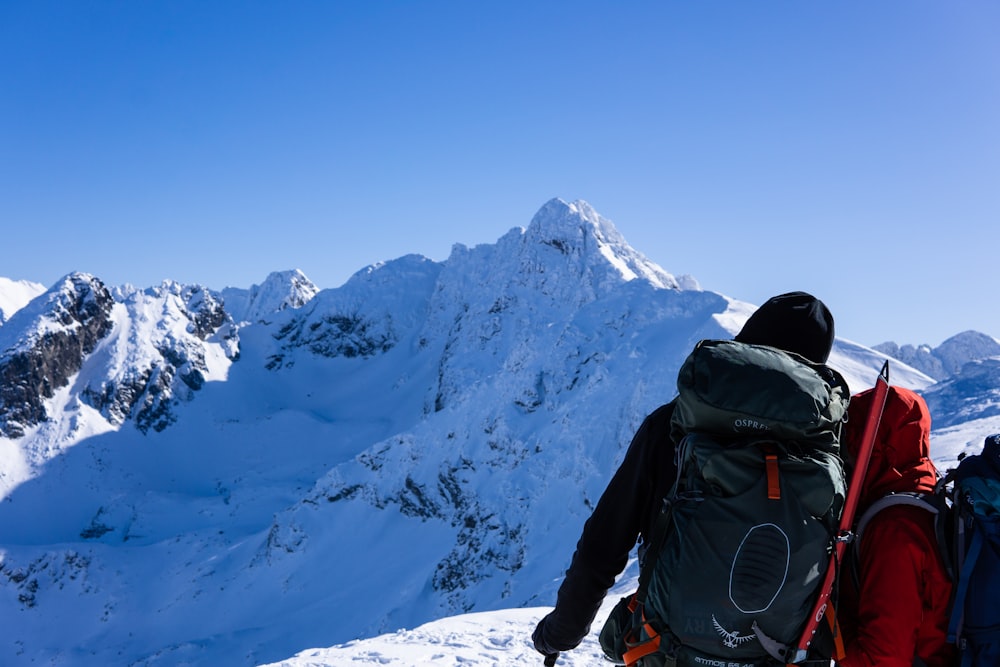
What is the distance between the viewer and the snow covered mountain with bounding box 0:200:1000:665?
3866 cm

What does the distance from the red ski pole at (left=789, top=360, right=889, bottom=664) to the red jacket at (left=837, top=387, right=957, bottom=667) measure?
117 mm

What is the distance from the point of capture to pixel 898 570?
2711mm

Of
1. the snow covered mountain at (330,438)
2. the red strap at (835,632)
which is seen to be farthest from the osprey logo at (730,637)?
the snow covered mountain at (330,438)

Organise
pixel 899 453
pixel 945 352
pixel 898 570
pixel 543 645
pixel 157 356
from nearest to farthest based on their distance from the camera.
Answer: pixel 898 570, pixel 899 453, pixel 543 645, pixel 945 352, pixel 157 356

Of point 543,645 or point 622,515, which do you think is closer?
point 622,515

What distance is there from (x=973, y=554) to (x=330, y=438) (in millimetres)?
95506

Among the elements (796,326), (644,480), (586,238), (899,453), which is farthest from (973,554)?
(586,238)

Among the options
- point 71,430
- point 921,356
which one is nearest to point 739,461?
point 71,430

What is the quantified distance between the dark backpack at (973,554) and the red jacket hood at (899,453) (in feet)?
0.40

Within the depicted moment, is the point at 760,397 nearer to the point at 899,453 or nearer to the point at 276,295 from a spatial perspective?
the point at 899,453

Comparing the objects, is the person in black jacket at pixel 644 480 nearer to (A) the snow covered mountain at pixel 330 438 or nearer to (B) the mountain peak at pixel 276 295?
(A) the snow covered mountain at pixel 330 438

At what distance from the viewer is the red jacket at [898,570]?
271cm

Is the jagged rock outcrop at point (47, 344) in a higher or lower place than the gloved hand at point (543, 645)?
higher

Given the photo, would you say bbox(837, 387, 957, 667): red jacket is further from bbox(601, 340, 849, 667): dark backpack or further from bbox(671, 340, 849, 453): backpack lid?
bbox(671, 340, 849, 453): backpack lid
